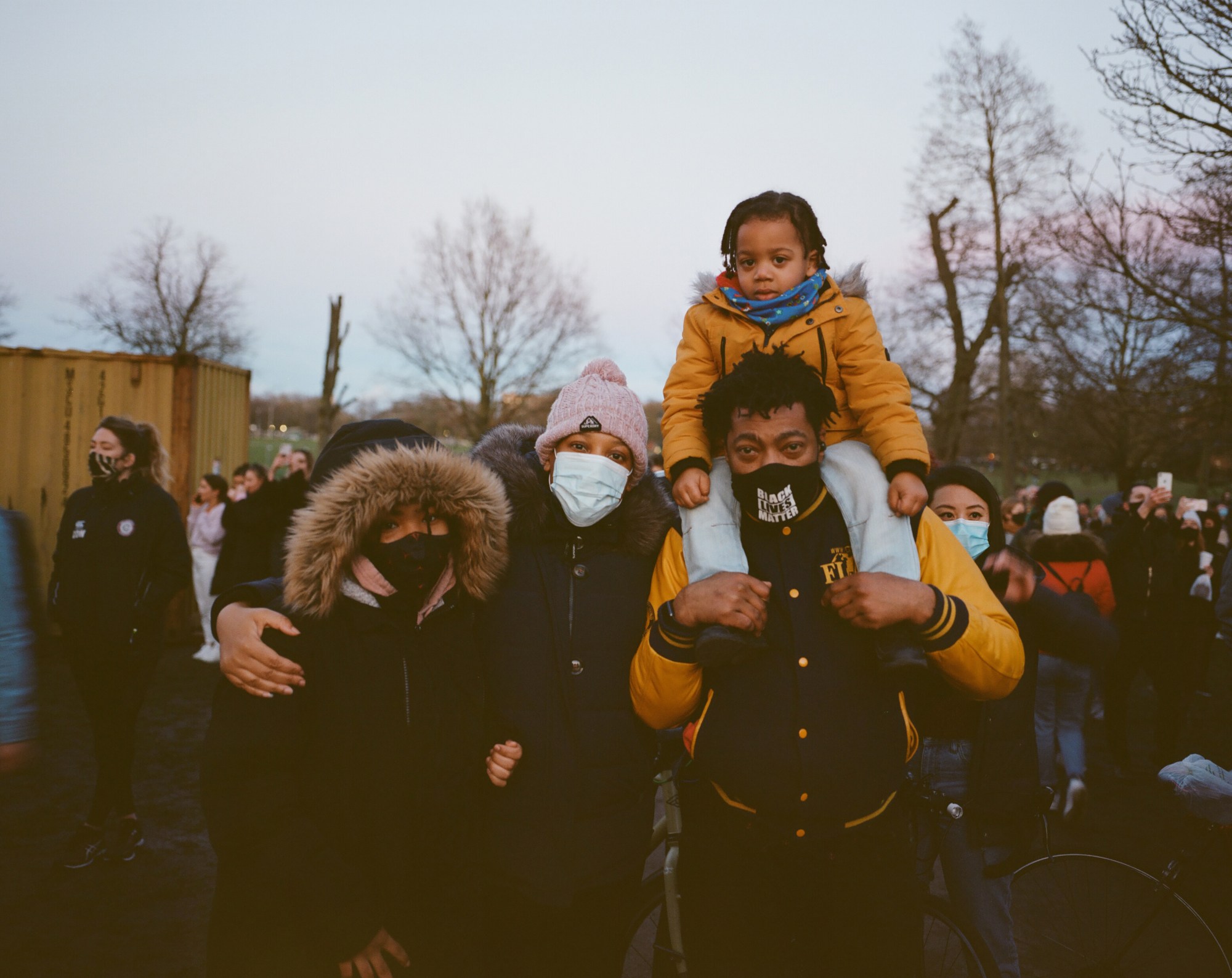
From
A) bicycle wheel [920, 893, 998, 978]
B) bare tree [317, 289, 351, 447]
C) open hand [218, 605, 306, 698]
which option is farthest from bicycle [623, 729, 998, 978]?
bare tree [317, 289, 351, 447]

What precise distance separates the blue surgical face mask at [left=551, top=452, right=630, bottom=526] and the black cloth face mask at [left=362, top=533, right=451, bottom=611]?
424mm

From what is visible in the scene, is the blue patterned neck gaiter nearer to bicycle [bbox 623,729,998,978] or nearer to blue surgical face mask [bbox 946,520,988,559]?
blue surgical face mask [bbox 946,520,988,559]

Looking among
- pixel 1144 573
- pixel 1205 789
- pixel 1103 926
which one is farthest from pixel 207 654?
pixel 1144 573

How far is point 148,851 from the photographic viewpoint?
4.70 m

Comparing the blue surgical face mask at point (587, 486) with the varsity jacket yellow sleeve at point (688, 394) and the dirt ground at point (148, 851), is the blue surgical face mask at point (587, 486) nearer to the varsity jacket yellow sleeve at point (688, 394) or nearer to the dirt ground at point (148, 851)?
the varsity jacket yellow sleeve at point (688, 394)

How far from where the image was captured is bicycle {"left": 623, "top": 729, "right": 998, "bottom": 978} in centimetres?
256

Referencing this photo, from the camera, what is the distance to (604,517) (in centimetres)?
250

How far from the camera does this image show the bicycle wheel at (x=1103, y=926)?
289cm

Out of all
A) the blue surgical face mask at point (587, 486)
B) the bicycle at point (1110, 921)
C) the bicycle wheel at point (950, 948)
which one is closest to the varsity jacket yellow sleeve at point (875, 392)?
the blue surgical face mask at point (587, 486)

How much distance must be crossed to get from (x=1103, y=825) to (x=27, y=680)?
6092 mm

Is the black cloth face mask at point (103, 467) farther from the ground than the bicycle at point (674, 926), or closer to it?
farther from the ground

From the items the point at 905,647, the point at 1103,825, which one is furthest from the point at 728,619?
the point at 1103,825

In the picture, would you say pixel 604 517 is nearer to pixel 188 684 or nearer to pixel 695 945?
pixel 695 945

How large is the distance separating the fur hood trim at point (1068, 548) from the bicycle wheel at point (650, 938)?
345cm
